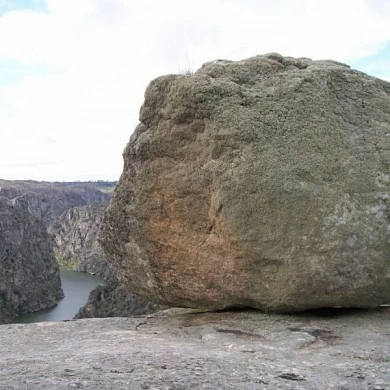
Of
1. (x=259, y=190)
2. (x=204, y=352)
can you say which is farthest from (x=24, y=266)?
(x=204, y=352)

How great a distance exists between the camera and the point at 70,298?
113750mm

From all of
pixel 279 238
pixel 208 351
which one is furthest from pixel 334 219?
pixel 208 351

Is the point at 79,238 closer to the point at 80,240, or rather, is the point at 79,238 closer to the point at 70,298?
the point at 80,240

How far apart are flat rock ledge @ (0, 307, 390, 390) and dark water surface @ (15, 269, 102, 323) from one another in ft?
208

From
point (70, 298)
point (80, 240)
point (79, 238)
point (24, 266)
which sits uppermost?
point (79, 238)

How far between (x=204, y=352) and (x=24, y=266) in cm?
11921

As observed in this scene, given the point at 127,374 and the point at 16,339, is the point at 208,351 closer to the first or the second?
the point at 127,374

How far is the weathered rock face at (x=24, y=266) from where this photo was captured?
106 meters

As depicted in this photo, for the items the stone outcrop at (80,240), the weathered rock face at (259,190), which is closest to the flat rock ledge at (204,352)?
the weathered rock face at (259,190)

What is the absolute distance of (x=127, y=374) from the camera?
544cm

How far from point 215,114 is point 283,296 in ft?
9.13

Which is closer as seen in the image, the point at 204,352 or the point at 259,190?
the point at 204,352

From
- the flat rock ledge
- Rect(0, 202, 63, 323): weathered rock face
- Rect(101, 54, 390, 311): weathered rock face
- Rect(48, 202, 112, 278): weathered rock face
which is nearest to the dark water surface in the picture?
Rect(0, 202, 63, 323): weathered rock face

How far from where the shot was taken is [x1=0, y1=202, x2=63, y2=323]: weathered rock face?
348ft
